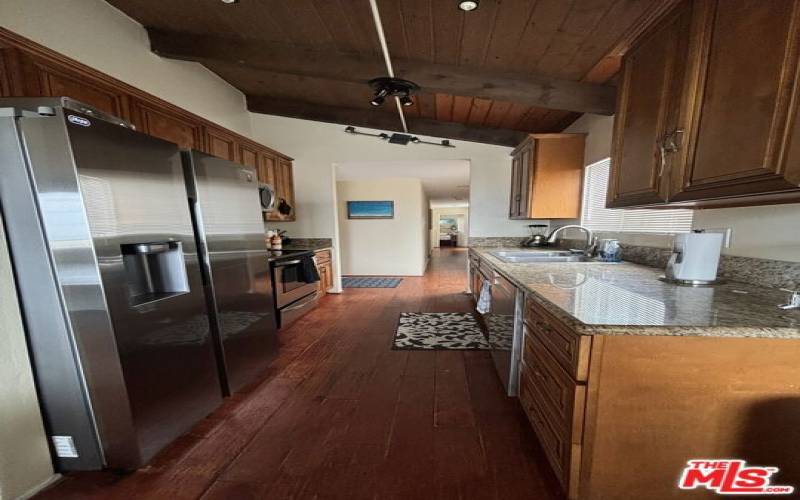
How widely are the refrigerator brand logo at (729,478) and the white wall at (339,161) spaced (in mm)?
3264

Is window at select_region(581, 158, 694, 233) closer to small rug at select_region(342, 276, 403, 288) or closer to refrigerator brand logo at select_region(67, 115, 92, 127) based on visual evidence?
refrigerator brand logo at select_region(67, 115, 92, 127)

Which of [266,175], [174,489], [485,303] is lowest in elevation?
[174,489]

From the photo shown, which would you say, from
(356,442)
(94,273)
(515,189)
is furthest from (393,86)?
(356,442)

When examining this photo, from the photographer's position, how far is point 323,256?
4.30 metres

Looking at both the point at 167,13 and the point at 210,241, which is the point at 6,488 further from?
the point at 167,13

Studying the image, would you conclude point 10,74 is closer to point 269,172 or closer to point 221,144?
point 221,144

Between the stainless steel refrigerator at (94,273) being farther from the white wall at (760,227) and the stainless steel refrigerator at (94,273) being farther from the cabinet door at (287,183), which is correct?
the white wall at (760,227)

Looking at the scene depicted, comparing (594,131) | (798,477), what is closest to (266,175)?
(594,131)

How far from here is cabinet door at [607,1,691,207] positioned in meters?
1.20

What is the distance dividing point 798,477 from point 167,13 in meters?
4.38

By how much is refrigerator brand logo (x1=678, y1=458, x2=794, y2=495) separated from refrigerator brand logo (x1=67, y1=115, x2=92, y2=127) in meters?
2.63

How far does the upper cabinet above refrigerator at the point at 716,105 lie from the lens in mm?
853

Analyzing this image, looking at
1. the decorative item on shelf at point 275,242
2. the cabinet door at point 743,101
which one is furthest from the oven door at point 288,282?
the cabinet door at point 743,101

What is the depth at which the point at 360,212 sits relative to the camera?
6090 mm
